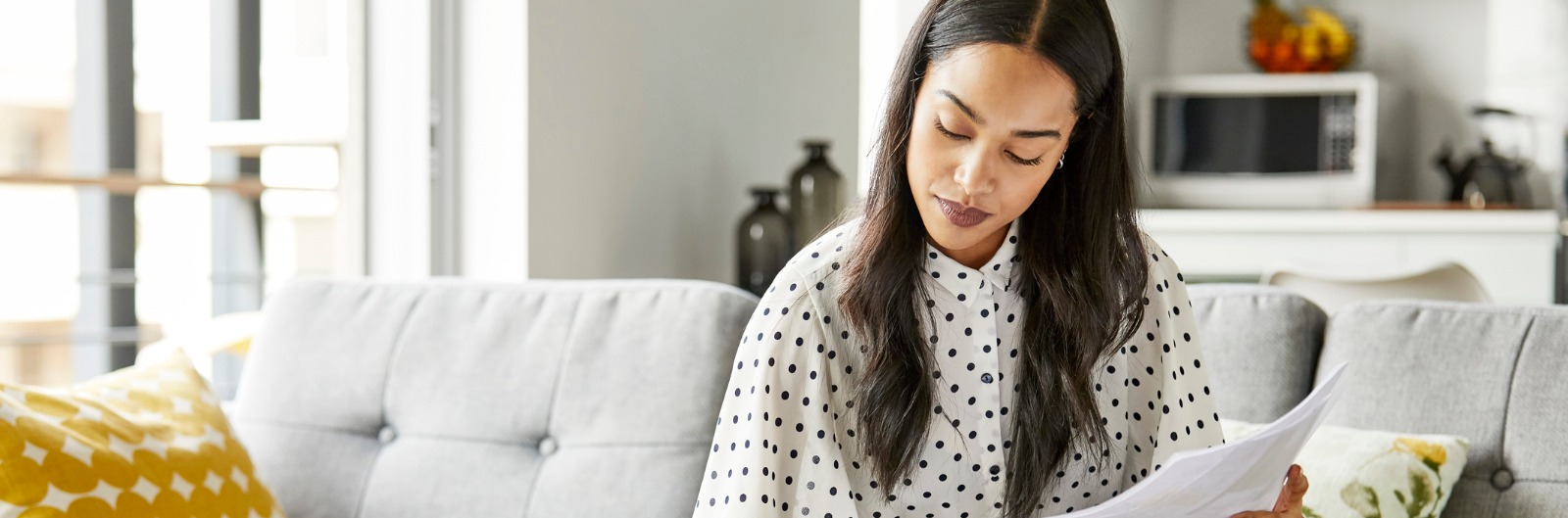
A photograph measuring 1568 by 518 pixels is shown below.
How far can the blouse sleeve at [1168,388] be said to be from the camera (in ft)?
3.45

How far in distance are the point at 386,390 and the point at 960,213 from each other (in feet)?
3.12

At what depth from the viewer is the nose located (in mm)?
→ 914

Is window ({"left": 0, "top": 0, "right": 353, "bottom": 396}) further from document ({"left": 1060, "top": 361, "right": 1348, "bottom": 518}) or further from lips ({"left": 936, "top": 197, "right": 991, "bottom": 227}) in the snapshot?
document ({"left": 1060, "top": 361, "right": 1348, "bottom": 518})

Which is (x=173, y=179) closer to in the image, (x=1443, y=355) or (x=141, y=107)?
(x=141, y=107)

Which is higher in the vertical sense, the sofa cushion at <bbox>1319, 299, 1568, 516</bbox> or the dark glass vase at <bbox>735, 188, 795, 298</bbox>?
the dark glass vase at <bbox>735, 188, 795, 298</bbox>

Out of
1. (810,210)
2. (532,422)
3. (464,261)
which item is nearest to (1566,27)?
(810,210)

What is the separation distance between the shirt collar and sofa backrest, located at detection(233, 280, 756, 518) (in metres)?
0.54

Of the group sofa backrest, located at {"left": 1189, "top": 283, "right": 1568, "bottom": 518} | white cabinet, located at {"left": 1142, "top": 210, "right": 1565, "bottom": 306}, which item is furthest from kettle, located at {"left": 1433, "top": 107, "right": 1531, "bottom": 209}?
sofa backrest, located at {"left": 1189, "top": 283, "right": 1568, "bottom": 518}

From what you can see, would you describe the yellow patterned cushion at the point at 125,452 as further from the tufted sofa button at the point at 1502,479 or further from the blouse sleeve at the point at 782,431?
the tufted sofa button at the point at 1502,479

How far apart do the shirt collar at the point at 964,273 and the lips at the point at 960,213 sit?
0.08 meters

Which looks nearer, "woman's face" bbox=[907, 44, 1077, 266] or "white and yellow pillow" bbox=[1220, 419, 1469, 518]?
"woman's face" bbox=[907, 44, 1077, 266]

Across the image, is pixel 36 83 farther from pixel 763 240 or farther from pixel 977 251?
pixel 977 251

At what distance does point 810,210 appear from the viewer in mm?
2637

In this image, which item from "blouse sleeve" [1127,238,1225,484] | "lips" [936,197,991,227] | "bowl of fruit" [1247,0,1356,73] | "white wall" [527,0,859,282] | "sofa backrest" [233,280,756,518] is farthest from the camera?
"bowl of fruit" [1247,0,1356,73]
